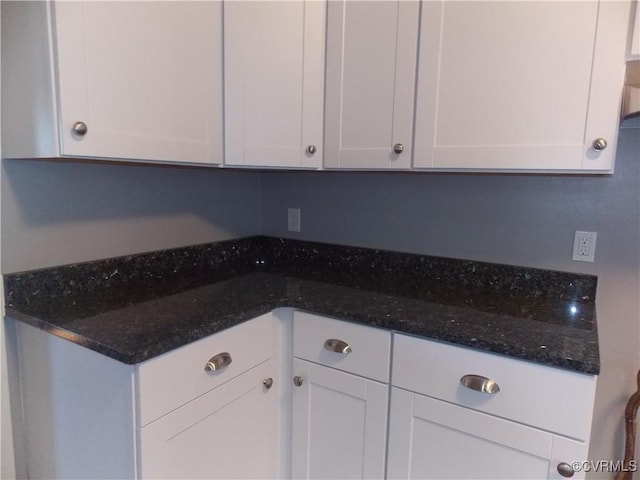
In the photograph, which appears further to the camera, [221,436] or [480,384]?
[221,436]

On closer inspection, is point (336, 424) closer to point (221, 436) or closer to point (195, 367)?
point (221, 436)

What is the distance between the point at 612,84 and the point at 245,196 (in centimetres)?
145

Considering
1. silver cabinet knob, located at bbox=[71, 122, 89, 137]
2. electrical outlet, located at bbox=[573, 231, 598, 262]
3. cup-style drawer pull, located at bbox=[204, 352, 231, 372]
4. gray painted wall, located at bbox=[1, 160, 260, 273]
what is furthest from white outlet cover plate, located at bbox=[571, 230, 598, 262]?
silver cabinet knob, located at bbox=[71, 122, 89, 137]

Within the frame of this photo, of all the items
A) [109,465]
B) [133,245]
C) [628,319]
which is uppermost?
[133,245]

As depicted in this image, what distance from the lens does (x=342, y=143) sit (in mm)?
1491

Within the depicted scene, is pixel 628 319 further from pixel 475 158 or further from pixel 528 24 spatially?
pixel 528 24

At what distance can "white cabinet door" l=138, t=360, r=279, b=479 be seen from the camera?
982mm

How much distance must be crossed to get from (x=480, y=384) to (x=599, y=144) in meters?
0.71

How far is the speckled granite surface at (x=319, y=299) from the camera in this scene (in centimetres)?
102

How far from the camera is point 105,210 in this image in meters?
1.40

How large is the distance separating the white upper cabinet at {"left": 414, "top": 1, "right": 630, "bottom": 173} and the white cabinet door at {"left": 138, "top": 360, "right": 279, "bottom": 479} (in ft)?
2.98

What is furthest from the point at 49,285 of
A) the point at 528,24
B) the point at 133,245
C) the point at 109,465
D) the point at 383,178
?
the point at 528,24

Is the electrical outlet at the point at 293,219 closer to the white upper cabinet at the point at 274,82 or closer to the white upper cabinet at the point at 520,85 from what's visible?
the white upper cabinet at the point at 274,82

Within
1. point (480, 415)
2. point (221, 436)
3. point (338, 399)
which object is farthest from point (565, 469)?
point (221, 436)
